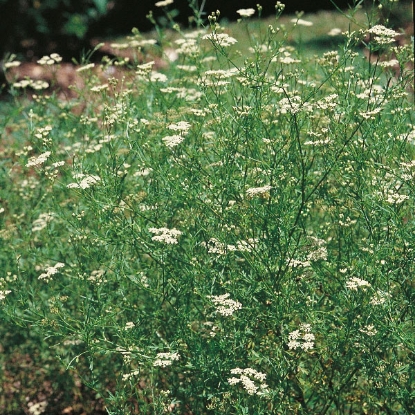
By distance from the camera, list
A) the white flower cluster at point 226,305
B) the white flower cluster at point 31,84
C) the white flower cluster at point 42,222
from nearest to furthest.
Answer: the white flower cluster at point 226,305, the white flower cluster at point 42,222, the white flower cluster at point 31,84

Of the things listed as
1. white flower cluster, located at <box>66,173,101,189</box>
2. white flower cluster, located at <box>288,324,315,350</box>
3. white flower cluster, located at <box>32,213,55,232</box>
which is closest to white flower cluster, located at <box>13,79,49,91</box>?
white flower cluster, located at <box>32,213,55,232</box>

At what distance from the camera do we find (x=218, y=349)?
3057mm

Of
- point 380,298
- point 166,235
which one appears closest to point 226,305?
point 166,235

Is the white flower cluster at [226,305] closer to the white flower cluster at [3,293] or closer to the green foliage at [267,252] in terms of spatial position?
the green foliage at [267,252]

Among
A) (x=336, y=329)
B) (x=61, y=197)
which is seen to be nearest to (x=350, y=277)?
(x=336, y=329)

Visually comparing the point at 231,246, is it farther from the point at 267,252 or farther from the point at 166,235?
the point at 166,235

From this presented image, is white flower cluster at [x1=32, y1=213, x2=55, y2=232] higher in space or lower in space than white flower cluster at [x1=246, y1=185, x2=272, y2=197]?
lower

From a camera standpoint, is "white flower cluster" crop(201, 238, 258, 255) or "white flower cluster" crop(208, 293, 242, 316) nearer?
"white flower cluster" crop(208, 293, 242, 316)

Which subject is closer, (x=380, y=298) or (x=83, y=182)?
(x=380, y=298)

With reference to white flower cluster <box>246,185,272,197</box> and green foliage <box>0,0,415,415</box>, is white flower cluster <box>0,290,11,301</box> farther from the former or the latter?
white flower cluster <box>246,185,272,197</box>

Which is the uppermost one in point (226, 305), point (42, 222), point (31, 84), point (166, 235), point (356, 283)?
point (31, 84)

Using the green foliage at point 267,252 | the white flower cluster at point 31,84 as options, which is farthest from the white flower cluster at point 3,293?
the white flower cluster at point 31,84

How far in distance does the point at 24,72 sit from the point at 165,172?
28.6ft

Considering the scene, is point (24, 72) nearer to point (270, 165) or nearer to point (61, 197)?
point (61, 197)
